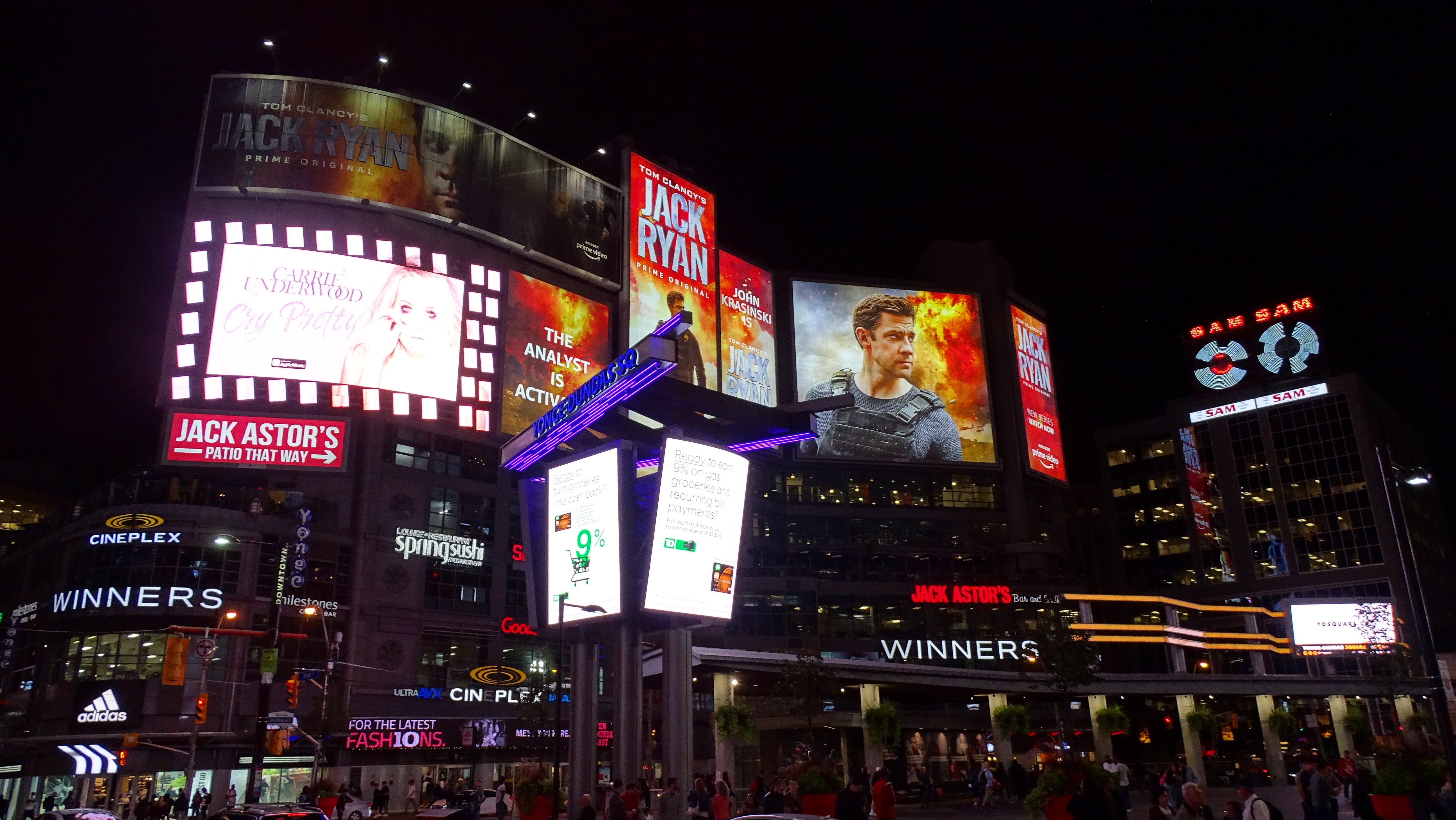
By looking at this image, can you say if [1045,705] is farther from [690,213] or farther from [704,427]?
[704,427]

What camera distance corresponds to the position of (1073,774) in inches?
781

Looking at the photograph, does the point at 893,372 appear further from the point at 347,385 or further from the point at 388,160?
the point at 347,385

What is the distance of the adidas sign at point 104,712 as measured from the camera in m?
56.3

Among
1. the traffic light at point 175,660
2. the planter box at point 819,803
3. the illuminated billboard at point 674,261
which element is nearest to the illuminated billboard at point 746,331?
the illuminated billboard at point 674,261

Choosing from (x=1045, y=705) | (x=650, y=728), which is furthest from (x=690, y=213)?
(x=1045, y=705)

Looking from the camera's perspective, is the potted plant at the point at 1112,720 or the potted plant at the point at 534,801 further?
the potted plant at the point at 1112,720

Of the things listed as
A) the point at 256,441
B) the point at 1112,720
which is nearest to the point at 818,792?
the point at 1112,720

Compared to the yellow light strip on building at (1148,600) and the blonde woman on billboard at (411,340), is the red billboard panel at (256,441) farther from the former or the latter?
the yellow light strip on building at (1148,600)

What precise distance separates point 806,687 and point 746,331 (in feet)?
166

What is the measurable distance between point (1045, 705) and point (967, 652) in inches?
303

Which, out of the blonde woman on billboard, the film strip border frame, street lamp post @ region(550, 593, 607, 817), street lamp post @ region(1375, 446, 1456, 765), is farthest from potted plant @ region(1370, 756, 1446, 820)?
the blonde woman on billboard

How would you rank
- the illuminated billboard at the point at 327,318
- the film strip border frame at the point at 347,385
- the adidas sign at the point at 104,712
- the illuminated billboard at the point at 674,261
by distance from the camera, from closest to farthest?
the adidas sign at the point at 104,712
the film strip border frame at the point at 347,385
the illuminated billboard at the point at 327,318
the illuminated billboard at the point at 674,261

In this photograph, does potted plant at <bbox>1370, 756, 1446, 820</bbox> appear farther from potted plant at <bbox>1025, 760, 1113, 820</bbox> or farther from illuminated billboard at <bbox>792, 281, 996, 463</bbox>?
illuminated billboard at <bbox>792, 281, 996, 463</bbox>

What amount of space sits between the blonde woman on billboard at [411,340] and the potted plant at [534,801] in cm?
4630
